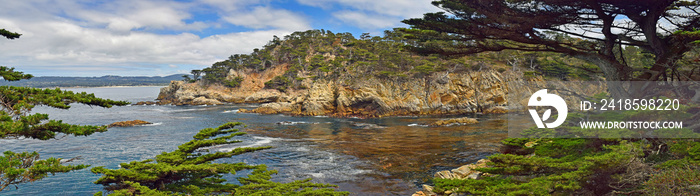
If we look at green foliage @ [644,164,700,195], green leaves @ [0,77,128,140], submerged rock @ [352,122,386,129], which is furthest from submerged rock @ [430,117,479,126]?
green leaves @ [0,77,128,140]

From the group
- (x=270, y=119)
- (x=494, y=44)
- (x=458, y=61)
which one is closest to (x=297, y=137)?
(x=270, y=119)

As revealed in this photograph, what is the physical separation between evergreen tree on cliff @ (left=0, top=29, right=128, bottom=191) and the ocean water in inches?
42.7

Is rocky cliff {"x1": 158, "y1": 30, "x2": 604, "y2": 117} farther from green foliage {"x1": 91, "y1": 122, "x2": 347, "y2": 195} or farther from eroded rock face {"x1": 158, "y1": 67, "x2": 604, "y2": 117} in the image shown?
green foliage {"x1": 91, "y1": 122, "x2": 347, "y2": 195}

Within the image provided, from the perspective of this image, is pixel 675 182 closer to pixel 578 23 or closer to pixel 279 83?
pixel 578 23

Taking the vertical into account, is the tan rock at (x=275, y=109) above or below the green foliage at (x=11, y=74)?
below

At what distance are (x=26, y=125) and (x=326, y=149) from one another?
17.3m

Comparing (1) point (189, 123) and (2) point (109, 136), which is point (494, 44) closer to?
(2) point (109, 136)

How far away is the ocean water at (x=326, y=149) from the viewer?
1581cm

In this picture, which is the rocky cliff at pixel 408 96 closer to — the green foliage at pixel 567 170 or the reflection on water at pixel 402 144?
the reflection on water at pixel 402 144

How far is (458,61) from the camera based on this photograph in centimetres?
5081

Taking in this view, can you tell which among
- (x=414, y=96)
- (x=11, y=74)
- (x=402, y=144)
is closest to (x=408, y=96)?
(x=414, y=96)

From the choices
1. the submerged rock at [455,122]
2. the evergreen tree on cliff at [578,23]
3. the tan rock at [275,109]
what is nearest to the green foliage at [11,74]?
the evergreen tree on cliff at [578,23]

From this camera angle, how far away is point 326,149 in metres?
23.6

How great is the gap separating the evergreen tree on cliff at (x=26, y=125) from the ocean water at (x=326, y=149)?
3.56 ft
